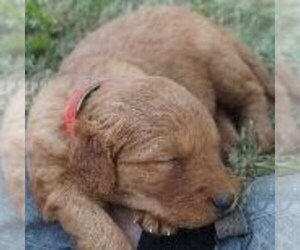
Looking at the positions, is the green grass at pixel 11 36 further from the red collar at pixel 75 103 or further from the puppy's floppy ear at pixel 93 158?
the puppy's floppy ear at pixel 93 158

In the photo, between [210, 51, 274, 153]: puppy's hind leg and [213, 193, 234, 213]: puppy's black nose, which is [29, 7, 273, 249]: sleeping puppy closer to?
[213, 193, 234, 213]: puppy's black nose

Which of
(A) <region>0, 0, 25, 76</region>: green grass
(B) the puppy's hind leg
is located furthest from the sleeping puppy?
(A) <region>0, 0, 25, 76</region>: green grass

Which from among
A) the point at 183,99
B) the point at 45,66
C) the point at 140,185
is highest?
the point at 183,99

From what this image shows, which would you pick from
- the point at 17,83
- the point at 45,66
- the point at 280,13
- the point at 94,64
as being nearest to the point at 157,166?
the point at 94,64

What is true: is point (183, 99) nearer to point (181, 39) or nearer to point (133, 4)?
point (181, 39)

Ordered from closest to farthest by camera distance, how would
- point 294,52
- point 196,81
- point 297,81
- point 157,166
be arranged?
point 157,166 < point 196,81 < point 297,81 < point 294,52

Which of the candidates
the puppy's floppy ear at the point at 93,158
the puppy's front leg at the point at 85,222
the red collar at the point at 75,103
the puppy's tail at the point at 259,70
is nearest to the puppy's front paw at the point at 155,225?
the puppy's front leg at the point at 85,222

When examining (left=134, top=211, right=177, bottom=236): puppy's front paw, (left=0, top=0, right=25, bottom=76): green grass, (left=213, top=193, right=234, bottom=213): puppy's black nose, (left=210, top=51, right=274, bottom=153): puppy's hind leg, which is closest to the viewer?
(left=213, top=193, right=234, bottom=213): puppy's black nose

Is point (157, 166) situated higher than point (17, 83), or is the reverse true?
point (157, 166)
